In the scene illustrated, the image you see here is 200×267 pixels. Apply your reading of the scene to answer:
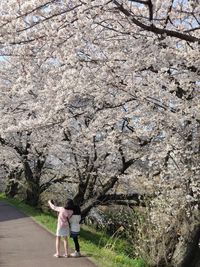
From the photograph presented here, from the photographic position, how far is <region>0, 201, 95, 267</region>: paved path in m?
9.43

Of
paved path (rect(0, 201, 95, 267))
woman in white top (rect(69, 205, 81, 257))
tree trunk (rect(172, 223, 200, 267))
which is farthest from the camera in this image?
woman in white top (rect(69, 205, 81, 257))

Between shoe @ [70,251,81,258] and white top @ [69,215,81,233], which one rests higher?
white top @ [69,215,81,233]

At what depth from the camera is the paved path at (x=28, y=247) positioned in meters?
9.43

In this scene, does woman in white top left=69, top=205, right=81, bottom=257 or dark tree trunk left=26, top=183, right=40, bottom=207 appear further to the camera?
dark tree trunk left=26, top=183, right=40, bottom=207

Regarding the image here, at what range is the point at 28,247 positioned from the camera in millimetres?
11477

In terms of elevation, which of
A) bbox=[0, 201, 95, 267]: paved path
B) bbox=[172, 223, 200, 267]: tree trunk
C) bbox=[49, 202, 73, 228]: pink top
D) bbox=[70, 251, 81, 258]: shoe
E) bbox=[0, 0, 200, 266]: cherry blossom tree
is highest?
bbox=[0, 0, 200, 266]: cherry blossom tree

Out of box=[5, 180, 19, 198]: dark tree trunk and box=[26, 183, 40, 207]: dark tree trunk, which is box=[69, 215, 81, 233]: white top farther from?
box=[5, 180, 19, 198]: dark tree trunk

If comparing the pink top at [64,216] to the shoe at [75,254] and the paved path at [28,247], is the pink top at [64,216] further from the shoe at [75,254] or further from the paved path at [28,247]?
the paved path at [28,247]

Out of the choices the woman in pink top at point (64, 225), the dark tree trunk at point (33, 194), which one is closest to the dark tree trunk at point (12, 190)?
the dark tree trunk at point (33, 194)

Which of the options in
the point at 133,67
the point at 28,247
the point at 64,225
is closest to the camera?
the point at 133,67

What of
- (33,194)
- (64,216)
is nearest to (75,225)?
(64,216)

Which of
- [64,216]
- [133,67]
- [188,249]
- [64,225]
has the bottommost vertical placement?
[188,249]

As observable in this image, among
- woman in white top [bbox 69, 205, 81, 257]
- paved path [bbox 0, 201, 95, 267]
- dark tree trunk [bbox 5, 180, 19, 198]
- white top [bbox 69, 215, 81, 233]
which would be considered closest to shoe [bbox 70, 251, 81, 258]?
woman in white top [bbox 69, 205, 81, 257]

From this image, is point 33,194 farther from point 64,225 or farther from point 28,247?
point 64,225
